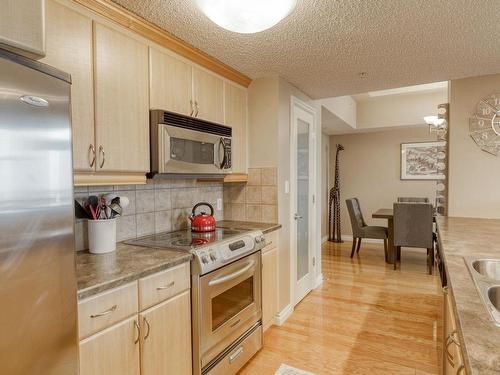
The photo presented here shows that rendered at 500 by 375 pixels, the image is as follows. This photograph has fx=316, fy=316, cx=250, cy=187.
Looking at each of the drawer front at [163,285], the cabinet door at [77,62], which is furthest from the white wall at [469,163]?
the cabinet door at [77,62]

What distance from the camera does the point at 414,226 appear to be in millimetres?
4375

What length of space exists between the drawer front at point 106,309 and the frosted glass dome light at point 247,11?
1.25 metres

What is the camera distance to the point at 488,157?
2840mm

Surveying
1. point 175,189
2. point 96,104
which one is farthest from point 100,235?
point 175,189

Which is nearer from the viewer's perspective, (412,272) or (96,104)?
(96,104)

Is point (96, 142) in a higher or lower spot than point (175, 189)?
higher

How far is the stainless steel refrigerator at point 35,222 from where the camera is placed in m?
0.81

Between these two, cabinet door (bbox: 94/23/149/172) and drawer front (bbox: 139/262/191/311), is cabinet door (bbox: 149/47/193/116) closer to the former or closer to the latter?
cabinet door (bbox: 94/23/149/172)

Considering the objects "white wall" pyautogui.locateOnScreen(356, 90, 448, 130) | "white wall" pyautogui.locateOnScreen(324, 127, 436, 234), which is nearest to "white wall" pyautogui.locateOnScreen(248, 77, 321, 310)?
"white wall" pyautogui.locateOnScreen(356, 90, 448, 130)

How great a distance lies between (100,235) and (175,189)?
86 centimetres

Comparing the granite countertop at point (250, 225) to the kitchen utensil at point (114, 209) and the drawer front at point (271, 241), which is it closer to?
the drawer front at point (271, 241)

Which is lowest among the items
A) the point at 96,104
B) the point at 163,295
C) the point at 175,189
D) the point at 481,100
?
the point at 163,295

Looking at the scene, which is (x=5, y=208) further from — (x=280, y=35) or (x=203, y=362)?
(x=280, y=35)

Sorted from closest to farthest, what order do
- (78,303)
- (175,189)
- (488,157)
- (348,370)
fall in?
1. (78,303)
2. (348,370)
3. (175,189)
4. (488,157)
